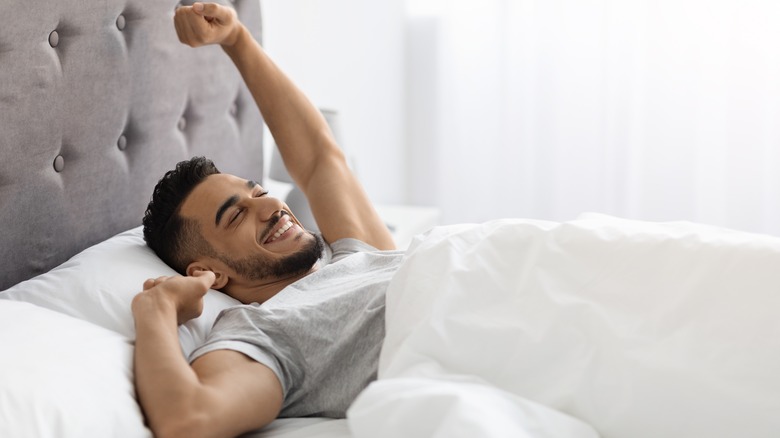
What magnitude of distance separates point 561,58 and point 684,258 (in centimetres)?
217

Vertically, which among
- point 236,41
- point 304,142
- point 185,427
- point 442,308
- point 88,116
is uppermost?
point 236,41

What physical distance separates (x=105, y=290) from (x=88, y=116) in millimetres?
396

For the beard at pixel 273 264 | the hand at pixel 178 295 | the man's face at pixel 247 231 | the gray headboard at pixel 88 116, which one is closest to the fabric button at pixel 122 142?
the gray headboard at pixel 88 116

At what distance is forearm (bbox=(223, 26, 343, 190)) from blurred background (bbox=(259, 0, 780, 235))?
102 centimetres

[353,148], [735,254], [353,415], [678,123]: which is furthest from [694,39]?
[353,415]

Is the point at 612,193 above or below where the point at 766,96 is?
below

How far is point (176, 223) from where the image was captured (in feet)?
5.17

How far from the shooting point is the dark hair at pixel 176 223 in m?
1.56

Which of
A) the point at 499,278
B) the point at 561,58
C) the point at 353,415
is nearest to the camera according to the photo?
the point at 353,415

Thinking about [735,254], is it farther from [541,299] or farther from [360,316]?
[360,316]

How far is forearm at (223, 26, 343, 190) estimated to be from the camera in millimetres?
1918

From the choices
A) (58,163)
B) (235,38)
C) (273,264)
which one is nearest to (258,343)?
(273,264)

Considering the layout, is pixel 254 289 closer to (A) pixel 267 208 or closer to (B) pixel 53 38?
(A) pixel 267 208

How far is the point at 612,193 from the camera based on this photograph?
3.26 meters
